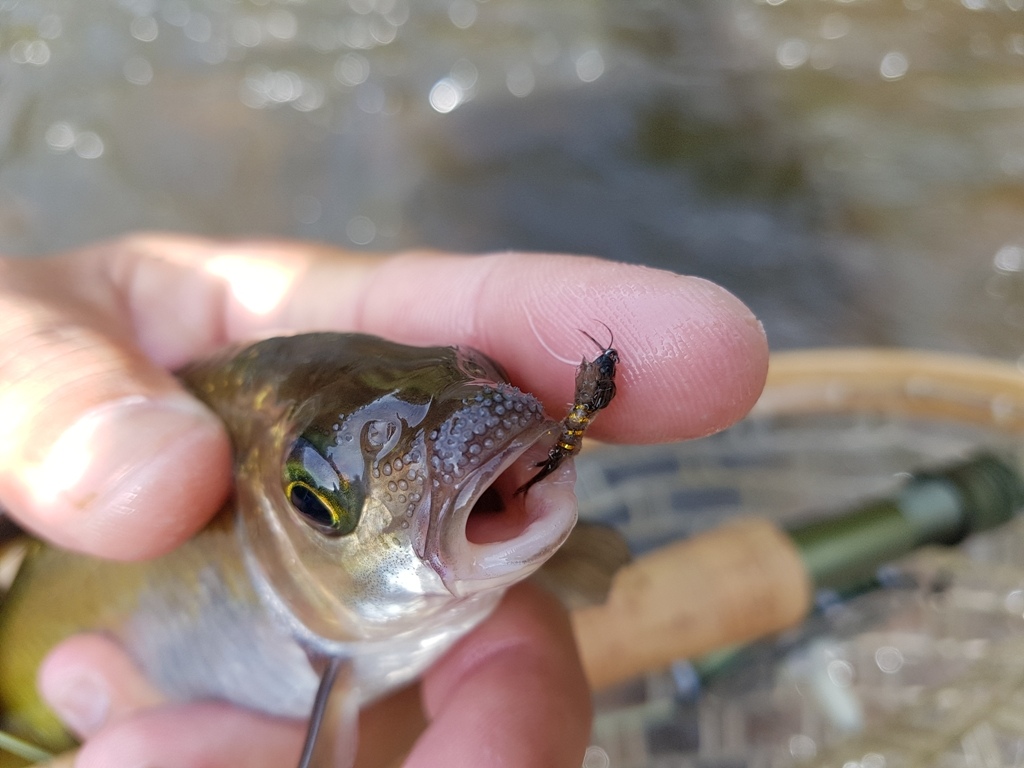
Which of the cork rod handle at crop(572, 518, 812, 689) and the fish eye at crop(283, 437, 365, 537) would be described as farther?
the cork rod handle at crop(572, 518, 812, 689)

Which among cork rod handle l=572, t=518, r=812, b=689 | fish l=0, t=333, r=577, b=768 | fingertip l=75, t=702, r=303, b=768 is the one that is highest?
fish l=0, t=333, r=577, b=768

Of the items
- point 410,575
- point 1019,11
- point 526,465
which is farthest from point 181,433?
point 1019,11

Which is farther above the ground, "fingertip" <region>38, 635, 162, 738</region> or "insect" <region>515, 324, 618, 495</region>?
"insect" <region>515, 324, 618, 495</region>

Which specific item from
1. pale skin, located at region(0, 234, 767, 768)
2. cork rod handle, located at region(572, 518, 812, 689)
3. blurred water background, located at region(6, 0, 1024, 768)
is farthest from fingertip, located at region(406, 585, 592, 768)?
blurred water background, located at region(6, 0, 1024, 768)

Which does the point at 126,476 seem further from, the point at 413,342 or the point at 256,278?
the point at 256,278

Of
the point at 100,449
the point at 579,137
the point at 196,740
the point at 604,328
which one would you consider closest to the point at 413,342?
the point at 604,328

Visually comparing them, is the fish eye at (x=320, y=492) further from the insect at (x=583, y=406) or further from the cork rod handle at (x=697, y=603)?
the cork rod handle at (x=697, y=603)

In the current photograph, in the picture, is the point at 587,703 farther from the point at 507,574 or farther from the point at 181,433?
the point at 181,433

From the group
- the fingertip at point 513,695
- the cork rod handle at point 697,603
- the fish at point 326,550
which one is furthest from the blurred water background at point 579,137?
the fish at point 326,550

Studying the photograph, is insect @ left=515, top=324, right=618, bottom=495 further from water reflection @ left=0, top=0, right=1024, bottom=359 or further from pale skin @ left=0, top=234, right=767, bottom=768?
water reflection @ left=0, top=0, right=1024, bottom=359
